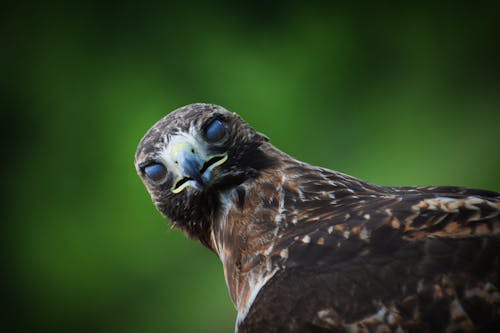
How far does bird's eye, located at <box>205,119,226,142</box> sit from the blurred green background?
15.4ft

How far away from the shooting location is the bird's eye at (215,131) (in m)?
3.13

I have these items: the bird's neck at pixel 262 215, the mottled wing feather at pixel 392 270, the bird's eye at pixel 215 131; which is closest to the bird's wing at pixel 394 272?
the mottled wing feather at pixel 392 270

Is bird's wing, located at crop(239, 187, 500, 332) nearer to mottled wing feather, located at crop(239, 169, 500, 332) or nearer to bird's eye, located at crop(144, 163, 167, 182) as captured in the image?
mottled wing feather, located at crop(239, 169, 500, 332)

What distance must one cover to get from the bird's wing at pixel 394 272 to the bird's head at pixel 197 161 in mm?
528

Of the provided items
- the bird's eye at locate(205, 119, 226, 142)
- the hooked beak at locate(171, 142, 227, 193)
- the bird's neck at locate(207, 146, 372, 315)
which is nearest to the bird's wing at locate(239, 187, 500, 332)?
the bird's neck at locate(207, 146, 372, 315)

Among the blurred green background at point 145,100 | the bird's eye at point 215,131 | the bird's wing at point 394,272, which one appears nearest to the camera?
the bird's wing at point 394,272

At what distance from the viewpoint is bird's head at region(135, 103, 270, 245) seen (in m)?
3.02

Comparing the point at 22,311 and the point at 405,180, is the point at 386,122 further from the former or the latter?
the point at 22,311

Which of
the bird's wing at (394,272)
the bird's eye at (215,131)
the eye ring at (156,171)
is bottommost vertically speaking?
the bird's wing at (394,272)

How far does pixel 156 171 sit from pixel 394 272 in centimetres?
128

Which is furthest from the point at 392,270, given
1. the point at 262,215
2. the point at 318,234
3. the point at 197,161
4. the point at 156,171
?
the point at 156,171

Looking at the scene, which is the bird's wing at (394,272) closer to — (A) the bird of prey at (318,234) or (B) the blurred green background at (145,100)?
(A) the bird of prey at (318,234)

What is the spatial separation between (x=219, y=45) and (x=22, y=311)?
4290mm

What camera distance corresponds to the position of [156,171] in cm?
317
